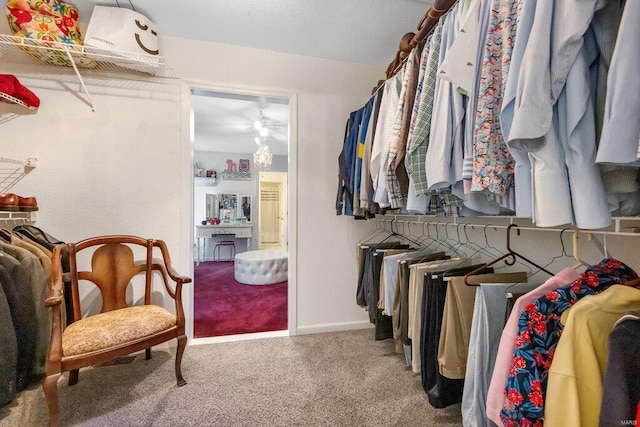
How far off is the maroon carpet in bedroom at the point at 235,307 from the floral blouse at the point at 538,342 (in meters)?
2.00

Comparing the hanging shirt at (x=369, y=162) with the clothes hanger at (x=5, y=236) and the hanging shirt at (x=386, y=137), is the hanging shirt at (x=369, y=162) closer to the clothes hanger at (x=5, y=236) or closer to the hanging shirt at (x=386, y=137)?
the hanging shirt at (x=386, y=137)

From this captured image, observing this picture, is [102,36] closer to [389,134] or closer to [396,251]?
[389,134]

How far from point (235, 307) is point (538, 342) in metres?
2.78

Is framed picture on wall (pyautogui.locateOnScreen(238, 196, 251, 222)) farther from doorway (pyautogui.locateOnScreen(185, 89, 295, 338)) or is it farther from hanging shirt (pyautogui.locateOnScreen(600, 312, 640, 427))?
hanging shirt (pyautogui.locateOnScreen(600, 312, 640, 427))

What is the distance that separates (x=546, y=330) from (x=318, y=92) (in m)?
2.18

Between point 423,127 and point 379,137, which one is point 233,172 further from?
point 423,127

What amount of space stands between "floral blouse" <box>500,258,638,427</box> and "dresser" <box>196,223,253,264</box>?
→ 5621 millimetres

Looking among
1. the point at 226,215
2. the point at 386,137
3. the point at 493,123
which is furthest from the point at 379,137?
the point at 226,215

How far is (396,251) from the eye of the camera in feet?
6.04

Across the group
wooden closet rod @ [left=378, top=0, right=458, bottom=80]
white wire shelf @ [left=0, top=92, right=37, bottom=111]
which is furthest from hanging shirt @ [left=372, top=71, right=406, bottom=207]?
white wire shelf @ [left=0, top=92, right=37, bottom=111]

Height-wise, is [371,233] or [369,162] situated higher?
[369,162]

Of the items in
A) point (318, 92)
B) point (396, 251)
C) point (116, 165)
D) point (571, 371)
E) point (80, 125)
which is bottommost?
point (571, 371)

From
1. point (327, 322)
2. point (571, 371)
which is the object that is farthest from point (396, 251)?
point (571, 371)

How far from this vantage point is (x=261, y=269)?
383 cm
